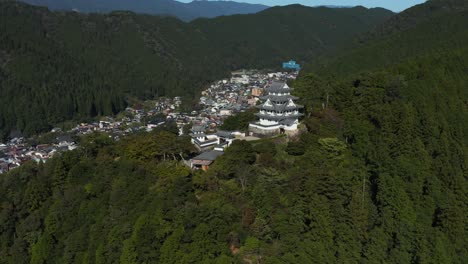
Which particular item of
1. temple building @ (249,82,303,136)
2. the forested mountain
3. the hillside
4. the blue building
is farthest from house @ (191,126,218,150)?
the blue building

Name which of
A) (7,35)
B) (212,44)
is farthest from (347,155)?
(212,44)

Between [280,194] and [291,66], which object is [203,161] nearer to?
[280,194]

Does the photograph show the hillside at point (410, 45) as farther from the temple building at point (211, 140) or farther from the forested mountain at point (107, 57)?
the temple building at point (211, 140)

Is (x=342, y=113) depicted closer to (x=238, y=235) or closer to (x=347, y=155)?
(x=347, y=155)

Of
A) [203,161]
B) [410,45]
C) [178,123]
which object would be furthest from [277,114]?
[410,45]

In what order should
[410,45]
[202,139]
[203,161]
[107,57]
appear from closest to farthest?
[203,161] → [202,139] → [410,45] → [107,57]

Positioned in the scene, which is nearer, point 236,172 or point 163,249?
point 163,249
